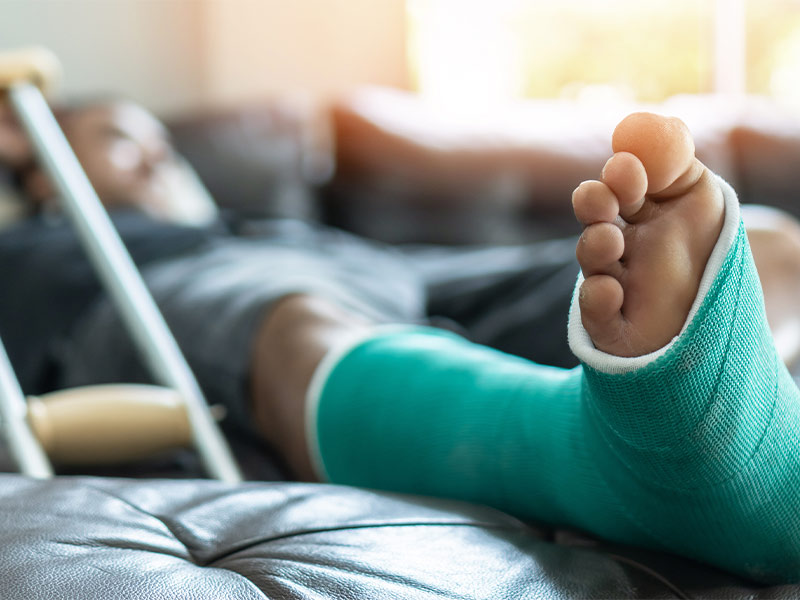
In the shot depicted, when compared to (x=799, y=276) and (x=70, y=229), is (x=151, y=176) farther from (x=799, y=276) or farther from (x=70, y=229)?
(x=799, y=276)

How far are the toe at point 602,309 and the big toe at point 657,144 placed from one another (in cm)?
6

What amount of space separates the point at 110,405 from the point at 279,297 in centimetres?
22

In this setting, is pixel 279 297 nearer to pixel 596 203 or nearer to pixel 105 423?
pixel 105 423

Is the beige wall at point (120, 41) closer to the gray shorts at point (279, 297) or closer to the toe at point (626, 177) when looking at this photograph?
the gray shorts at point (279, 297)

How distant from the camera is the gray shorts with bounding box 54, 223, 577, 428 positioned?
1.01 m

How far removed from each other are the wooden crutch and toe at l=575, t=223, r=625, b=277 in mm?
537

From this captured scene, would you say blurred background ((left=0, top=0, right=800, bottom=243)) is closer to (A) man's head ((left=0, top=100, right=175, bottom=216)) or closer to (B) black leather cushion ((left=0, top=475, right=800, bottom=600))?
(A) man's head ((left=0, top=100, right=175, bottom=216))

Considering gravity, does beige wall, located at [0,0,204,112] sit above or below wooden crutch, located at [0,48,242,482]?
above

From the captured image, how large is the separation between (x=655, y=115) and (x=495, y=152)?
57.8 inches

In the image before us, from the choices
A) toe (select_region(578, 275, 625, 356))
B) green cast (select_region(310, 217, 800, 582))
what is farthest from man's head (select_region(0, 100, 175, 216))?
toe (select_region(578, 275, 625, 356))

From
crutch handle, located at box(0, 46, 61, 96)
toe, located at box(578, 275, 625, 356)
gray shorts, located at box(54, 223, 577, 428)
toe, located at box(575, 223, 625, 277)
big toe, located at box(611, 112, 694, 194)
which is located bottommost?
gray shorts, located at box(54, 223, 577, 428)

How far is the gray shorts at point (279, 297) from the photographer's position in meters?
1.01

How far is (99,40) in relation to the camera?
101 inches


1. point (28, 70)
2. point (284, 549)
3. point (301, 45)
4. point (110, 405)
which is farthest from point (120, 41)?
point (284, 549)
